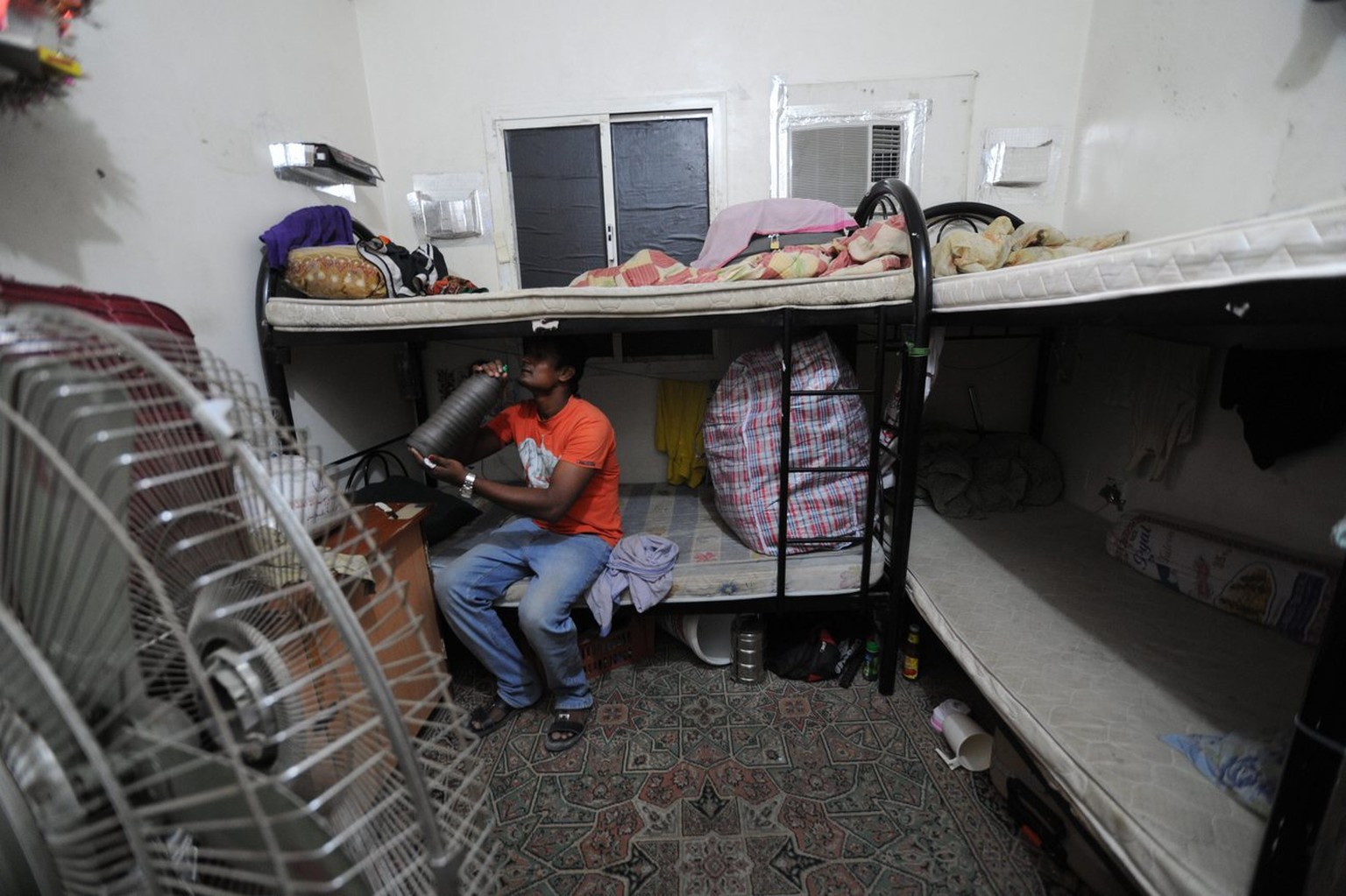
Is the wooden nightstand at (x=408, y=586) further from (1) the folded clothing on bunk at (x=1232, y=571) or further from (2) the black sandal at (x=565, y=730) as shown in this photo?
(1) the folded clothing on bunk at (x=1232, y=571)

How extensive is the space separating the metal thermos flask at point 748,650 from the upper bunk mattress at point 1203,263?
127 centimetres

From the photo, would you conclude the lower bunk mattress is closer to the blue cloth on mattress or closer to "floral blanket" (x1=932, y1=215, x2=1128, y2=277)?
the blue cloth on mattress

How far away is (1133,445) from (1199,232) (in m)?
1.55

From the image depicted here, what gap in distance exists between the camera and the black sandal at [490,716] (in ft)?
5.48

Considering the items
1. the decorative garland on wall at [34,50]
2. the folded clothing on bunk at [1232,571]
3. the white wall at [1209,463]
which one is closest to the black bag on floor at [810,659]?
the folded clothing on bunk at [1232,571]

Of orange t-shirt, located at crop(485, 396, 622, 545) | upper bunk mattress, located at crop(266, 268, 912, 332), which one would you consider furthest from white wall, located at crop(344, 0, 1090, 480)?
orange t-shirt, located at crop(485, 396, 622, 545)

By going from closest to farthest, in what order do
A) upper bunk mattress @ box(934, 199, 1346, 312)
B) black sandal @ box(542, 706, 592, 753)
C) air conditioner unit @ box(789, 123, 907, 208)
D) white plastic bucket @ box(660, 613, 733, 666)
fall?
upper bunk mattress @ box(934, 199, 1346, 312) < black sandal @ box(542, 706, 592, 753) < white plastic bucket @ box(660, 613, 733, 666) < air conditioner unit @ box(789, 123, 907, 208)

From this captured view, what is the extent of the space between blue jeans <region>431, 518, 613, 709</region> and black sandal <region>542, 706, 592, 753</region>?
24mm

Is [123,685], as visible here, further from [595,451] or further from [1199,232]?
[1199,232]

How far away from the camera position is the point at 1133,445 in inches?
75.2

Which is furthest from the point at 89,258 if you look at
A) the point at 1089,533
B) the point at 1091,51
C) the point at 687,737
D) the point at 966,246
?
the point at 1091,51

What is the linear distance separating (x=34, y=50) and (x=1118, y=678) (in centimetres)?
257

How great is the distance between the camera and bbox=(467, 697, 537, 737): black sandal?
1.67 meters

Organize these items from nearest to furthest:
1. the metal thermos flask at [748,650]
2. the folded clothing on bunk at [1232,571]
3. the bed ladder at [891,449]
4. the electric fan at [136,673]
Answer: the electric fan at [136,673] → the folded clothing on bunk at [1232,571] → the bed ladder at [891,449] → the metal thermos flask at [748,650]
